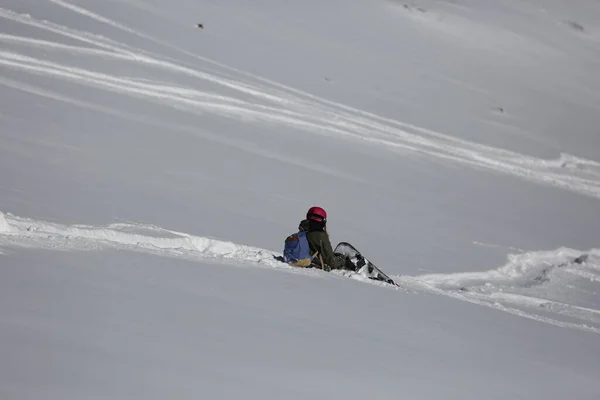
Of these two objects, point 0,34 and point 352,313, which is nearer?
point 352,313

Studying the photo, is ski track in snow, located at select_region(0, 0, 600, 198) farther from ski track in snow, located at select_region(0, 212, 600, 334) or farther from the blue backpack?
the blue backpack

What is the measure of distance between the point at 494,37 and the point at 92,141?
19795mm

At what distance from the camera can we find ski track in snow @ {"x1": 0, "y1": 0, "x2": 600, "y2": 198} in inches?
553

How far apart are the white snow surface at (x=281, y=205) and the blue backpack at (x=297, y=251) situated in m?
0.35

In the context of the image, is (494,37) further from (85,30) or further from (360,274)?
(360,274)

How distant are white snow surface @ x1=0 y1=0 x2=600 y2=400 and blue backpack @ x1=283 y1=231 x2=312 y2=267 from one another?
353 mm

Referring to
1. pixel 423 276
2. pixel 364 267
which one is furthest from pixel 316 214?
pixel 423 276

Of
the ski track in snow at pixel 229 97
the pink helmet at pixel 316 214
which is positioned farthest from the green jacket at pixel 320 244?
the ski track in snow at pixel 229 97

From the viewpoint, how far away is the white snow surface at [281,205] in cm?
516

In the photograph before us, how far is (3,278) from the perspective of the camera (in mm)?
5258

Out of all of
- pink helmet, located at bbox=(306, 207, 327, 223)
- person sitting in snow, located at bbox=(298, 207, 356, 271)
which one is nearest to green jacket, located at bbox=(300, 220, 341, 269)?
person sitting in snow, located at bbox=(298, 207, 356, 271)

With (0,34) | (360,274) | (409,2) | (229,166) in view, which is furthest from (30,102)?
(409,2)

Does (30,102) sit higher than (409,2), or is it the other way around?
(409,2)

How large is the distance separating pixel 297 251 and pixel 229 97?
24.7 feet
